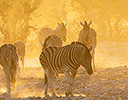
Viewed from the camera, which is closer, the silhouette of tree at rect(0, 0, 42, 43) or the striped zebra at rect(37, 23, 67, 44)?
the striped zebra at rect(37, 23, 67, 44)

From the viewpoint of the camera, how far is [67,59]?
643cm

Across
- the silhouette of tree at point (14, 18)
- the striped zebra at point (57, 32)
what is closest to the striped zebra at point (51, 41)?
the striped zebra at point (57, 32)

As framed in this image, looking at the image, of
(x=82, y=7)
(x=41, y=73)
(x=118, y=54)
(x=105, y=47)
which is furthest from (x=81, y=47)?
(x=82, y=7)

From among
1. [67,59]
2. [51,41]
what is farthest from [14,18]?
[67,59]

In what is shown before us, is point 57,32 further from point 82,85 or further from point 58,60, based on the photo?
point 58,60

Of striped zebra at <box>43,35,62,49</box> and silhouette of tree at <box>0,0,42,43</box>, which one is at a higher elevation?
silhouette of tree at <box>0,0,42,43</box>

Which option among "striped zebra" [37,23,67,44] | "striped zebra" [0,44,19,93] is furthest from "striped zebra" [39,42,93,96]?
"striped zebra" [37,23,67,44]

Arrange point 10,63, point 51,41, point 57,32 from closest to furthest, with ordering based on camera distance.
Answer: point 10,63 < point 51,41 < point 57,32

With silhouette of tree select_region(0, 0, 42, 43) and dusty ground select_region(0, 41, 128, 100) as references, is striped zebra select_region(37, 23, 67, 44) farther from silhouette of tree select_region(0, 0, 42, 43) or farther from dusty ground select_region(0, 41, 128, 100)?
silhouette of tree select_region(0, 0, 42, 43)

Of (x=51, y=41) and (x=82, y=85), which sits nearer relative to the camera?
(x=82, y=85)

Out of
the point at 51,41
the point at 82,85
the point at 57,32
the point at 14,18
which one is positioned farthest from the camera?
the point at 14,18

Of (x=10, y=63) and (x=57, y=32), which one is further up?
(x=57, y=32)

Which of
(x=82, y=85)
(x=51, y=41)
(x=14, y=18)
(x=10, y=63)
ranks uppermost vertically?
(x=14, y=18)

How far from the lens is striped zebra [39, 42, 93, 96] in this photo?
6.38m
